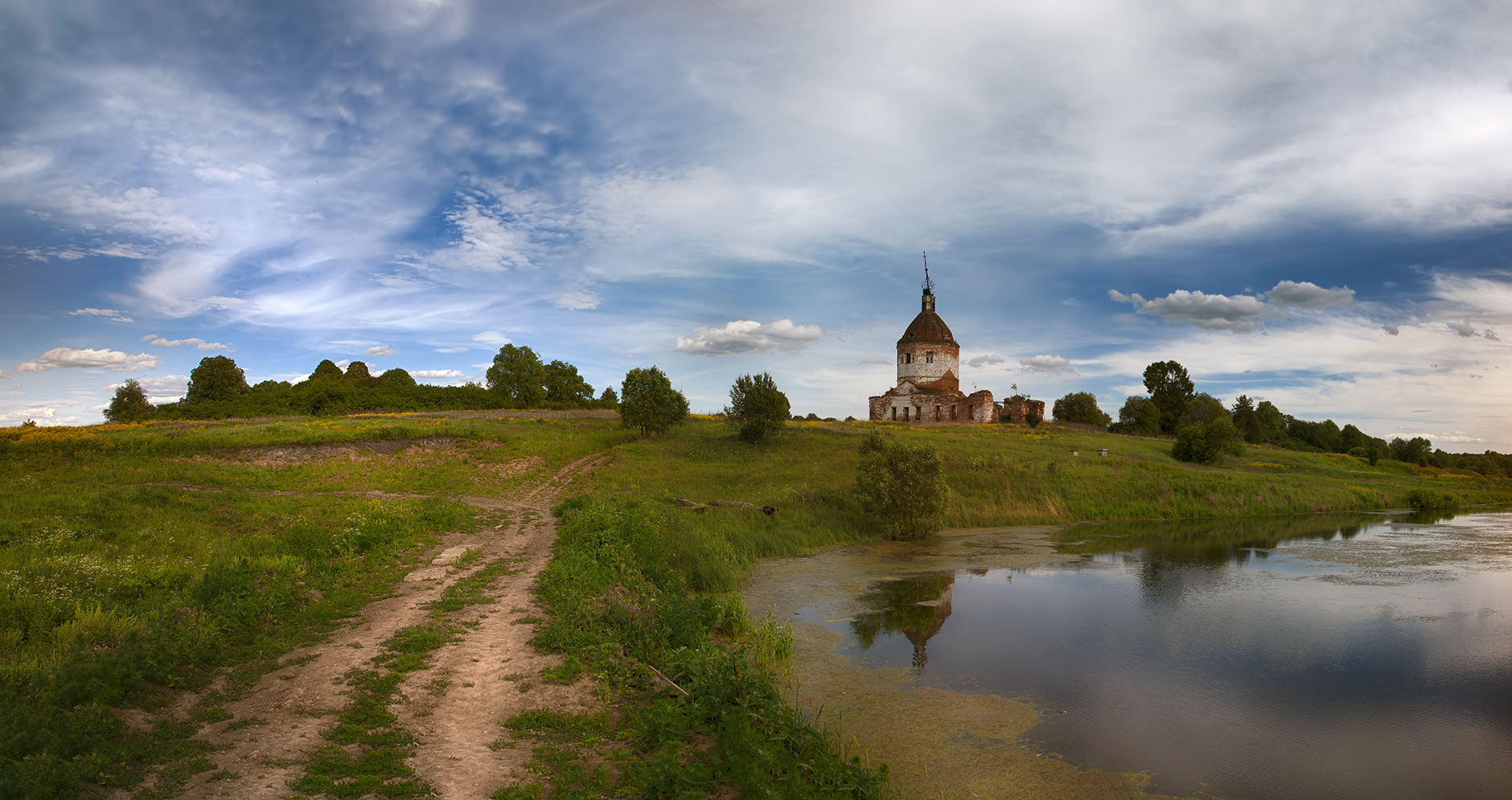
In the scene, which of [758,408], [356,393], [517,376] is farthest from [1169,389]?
[356,393]

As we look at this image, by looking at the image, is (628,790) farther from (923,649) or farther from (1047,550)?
(1047,550)

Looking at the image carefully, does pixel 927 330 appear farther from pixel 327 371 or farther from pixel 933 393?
pixel 327 371

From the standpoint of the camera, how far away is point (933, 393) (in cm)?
6500

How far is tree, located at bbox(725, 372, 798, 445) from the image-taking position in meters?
36.4

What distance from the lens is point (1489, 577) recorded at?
17.9 meters

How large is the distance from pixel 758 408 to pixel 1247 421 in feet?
206

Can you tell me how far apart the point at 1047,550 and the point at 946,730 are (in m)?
14.9

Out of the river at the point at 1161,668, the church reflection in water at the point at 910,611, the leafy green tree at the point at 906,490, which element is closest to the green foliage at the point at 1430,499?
the river at the point at 1161,668

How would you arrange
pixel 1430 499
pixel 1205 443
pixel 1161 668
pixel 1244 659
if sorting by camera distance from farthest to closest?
pixel 1205 443, pixel 1430 499, pixel 1244 659, pixel 1161 668

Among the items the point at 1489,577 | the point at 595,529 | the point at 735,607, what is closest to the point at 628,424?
the point at 595,529

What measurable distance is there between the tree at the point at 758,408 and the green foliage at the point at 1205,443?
27157 millimetres

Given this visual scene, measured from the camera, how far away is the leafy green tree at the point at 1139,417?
6550cm

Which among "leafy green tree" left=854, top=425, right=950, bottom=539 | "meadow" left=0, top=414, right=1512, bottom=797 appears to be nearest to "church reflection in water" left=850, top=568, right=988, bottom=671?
"meadow" left=0, top=414, right=1512, bottom=797

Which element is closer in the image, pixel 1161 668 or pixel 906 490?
pixel 1161 668
